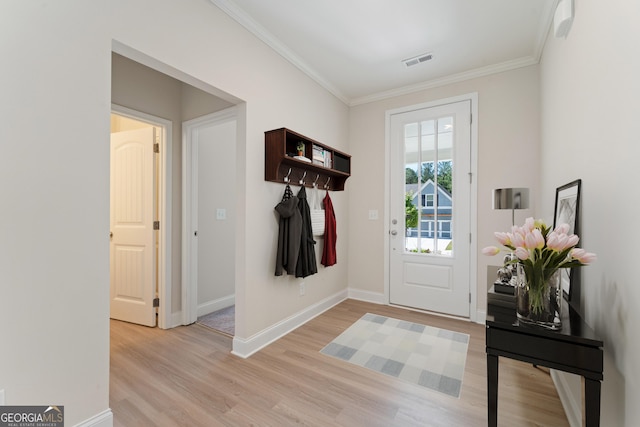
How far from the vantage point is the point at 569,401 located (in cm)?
153

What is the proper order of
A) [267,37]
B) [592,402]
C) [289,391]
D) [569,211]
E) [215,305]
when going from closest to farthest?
[592,402] → [569,211] → [289,391] → [267,37] → [215,305]

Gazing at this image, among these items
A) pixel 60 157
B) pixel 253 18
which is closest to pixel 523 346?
pixel 60 157

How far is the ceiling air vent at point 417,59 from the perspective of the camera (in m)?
2.74

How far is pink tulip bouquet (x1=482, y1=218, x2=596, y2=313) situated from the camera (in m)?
1.09

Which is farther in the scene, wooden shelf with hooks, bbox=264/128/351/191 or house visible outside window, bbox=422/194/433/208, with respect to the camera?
house visible outside window, bbox=422/194/433/208

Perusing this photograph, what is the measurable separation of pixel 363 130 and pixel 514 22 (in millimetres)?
1845

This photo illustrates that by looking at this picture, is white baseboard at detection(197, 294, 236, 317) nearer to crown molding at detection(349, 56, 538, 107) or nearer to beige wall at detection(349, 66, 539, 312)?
beige wall at detection(349, 66, 539, 312)

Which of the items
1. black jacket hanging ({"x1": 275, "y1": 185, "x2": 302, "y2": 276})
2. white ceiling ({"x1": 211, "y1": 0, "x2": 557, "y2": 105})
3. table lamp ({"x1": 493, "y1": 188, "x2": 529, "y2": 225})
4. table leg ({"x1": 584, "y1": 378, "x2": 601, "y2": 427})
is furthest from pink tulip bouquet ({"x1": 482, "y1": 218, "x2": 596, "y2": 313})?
white ceiling ({"x1": 211, "y1": 0, "x2": 557, "y2": 105})

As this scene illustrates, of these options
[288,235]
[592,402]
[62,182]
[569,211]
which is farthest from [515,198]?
[62,182]

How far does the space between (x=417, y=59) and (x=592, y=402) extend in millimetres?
2877

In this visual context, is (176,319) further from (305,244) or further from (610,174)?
(610,174)

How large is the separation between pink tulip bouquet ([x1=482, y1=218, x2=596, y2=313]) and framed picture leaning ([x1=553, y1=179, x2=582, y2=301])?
0.33 meters

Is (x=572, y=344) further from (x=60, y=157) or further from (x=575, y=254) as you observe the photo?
(x=60, y=157)

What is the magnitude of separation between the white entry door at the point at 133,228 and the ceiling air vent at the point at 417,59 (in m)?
2.70
